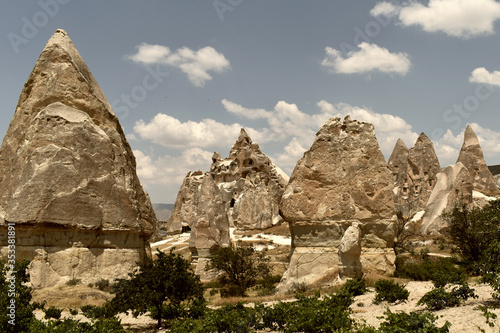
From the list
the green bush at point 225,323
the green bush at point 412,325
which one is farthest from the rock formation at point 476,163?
the green bush at point 412,325

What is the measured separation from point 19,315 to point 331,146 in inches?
384

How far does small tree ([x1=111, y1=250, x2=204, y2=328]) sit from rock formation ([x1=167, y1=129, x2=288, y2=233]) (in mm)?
36339

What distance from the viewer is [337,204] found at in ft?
43.1

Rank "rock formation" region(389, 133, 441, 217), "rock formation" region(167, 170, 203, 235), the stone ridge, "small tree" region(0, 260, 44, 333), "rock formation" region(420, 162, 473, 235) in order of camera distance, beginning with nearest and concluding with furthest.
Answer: "small tree" region(0, 260, 44, 333)
the stone ridge
"rock formation" region(420, 162, 473, 235)
"rock formation" region(389, 133, 441, 217)
"rock formation" region(167, 170, 203, 235)

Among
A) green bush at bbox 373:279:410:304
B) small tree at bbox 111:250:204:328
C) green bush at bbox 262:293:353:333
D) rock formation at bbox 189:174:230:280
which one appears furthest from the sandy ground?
rock formation at bbox 189:174:230:280

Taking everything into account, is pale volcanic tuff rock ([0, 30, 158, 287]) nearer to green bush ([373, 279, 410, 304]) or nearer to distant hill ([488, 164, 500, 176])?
green bush ([373, 279, 410, 304])

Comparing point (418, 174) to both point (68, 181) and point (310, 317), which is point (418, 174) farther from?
point (310, 317)

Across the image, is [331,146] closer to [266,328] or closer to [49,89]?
[266,328]

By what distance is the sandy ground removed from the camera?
21.2 ft

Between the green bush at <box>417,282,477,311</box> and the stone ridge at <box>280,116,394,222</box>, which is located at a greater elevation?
the stone ridge at <box>280,116,394,222</box>

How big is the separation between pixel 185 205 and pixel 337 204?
131 feet

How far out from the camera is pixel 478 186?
4500cm

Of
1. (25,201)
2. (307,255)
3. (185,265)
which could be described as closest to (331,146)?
(307,255)

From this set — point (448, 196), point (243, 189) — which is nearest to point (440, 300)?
point (448, 196)
